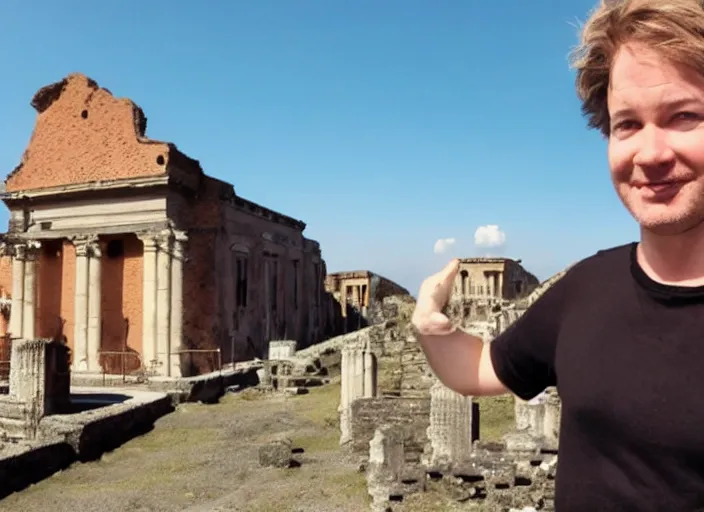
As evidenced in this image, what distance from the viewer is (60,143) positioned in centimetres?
2869

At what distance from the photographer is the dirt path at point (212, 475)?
34.6ft

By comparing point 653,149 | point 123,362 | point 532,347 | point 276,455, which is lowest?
point 276,455

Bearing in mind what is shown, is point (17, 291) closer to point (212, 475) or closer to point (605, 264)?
point (212, 475)

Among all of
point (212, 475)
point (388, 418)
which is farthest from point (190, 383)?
point (388, 418)

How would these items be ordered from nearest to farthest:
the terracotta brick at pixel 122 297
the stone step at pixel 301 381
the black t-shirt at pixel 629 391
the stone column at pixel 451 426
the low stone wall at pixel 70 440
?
the black t-shirt at pixel 629 391 < the stone column at pixel 451 426 < the low stone wall at pixel 70 440 < the stone step at pixel 301 381 < the terracotta brick at pixel 122 297

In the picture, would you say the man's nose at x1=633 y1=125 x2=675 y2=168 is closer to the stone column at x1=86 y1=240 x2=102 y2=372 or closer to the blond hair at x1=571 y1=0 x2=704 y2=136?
the blond hair at x1=571 y1=0 x2=704 y2=136

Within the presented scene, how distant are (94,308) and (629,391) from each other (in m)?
27.1

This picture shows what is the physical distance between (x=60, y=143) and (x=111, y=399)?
523 inches

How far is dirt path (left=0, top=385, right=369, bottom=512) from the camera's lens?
34.6ft

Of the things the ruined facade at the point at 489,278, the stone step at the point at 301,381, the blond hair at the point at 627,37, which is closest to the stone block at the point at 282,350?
the stone step at the point at 301,381

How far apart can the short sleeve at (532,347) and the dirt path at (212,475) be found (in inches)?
309

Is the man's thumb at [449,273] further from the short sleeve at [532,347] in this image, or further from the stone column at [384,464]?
the stone column at [384,464]

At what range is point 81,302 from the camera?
26891 mm

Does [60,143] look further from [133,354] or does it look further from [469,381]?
[469,381]
